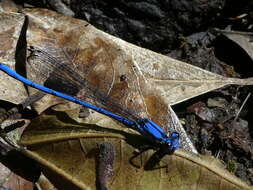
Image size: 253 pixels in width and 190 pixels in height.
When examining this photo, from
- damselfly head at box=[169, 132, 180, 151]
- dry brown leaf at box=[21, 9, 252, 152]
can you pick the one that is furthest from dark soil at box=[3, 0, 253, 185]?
damselfly head at box=[169, 132, 180, 151]

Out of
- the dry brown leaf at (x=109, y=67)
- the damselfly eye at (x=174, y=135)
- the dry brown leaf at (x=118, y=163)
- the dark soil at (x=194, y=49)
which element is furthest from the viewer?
the dark soil at (x=194, y=49)

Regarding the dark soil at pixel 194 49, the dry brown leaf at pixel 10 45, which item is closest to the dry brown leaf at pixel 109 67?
the dry brown leaf at pixel 10 45

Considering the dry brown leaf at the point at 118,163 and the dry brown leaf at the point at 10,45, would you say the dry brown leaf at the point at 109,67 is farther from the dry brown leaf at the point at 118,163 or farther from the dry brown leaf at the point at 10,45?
the dry brown leaf at the point at 118,163

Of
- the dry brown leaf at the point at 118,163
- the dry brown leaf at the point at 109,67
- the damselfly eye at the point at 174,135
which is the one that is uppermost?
the dry brown leaf at the point at 109,67

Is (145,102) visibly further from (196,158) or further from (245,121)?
(245,121)

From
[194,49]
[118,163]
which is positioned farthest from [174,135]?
[194,49]

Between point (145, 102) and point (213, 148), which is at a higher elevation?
point (145, 102)

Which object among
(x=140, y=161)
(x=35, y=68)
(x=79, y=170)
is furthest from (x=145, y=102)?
(x=35, y=68)
